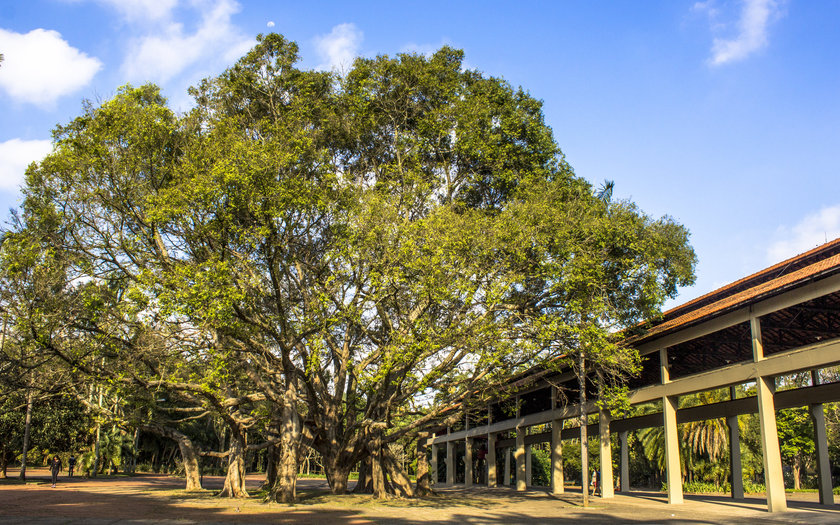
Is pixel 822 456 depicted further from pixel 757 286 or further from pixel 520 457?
pixel 520 457

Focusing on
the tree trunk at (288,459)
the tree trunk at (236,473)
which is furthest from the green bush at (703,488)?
the tree trunk at (236,473)

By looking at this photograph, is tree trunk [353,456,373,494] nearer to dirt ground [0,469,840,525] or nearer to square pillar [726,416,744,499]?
dirt ground [0,469,840,525]

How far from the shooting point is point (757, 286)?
20.9m

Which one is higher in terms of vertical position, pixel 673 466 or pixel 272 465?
pixel 673 466

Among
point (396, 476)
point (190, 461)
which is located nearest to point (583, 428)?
point (396, 476)

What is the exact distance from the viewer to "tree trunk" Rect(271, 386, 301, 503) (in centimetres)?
1878

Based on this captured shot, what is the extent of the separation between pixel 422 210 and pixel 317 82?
664cm

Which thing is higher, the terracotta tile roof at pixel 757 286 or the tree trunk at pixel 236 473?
the terracotta tile roof at pixel 757 286

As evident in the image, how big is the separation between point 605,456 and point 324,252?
14.8m

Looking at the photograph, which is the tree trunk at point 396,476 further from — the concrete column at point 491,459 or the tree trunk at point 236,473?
the concrete column at point 491,459

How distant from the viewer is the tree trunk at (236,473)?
70.3 ft

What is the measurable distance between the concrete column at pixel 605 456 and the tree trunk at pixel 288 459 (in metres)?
13.0

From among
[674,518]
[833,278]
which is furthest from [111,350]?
[833,278]

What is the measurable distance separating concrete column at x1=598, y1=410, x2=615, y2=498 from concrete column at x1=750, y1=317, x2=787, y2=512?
748cm
